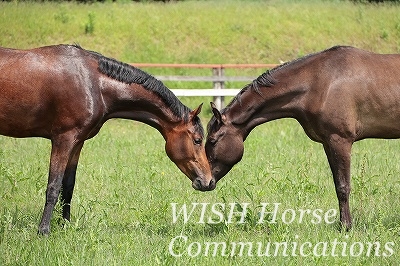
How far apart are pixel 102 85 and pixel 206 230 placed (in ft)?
6.25

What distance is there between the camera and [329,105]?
301 inches

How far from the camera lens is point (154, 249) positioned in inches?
254

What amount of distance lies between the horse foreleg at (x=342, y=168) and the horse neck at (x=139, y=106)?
174 centimetres

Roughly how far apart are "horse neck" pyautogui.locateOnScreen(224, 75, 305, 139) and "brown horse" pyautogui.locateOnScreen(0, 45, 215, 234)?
63cm

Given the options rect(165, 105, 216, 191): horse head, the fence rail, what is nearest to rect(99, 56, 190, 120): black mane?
rect(165, 105, 216, 191): horse head

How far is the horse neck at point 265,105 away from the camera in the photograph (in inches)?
311

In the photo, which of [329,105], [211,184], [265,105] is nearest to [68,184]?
[211,184]

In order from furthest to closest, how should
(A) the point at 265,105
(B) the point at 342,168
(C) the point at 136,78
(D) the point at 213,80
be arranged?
(D) the point at 213,80
(A) the point at 265,105
(B) the point at 342,168
(C) the point at 136,78

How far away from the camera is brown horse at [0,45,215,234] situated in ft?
23.4

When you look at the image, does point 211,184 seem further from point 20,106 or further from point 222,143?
point 20,106

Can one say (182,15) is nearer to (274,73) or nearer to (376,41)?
(376,41)

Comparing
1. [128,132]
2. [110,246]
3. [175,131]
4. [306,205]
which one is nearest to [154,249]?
[110,246]

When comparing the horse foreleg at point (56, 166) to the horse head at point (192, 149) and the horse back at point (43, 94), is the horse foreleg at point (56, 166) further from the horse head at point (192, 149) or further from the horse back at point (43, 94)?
the horse head at point (192, 149)

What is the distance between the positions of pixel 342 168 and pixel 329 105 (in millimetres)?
724
